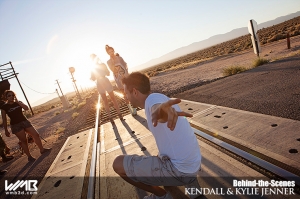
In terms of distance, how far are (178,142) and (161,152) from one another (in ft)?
0.85

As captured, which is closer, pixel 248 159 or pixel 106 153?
pixel 248 159

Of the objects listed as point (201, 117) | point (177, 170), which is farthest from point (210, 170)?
point (201, 117)

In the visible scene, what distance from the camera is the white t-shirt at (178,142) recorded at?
1676 mm

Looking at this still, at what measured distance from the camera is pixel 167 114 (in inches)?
57.9

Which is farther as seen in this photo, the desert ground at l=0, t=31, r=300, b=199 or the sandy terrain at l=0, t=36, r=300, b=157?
the sandy terrain at l=0, t=36, r=300, b=157

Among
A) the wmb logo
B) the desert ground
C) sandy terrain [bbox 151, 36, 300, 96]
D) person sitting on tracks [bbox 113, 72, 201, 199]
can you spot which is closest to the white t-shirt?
person sitting on tracks [bbox 113, 72, 201, 199]

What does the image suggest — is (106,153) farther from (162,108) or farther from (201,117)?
(162,108)

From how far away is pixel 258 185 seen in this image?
1.95 metres

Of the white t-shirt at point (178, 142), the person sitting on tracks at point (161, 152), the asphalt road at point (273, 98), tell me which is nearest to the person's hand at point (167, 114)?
the person sitting on tracks at point (161, 152)

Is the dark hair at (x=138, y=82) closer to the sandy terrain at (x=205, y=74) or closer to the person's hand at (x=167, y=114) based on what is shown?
the person's hand at (x=167, y=114)

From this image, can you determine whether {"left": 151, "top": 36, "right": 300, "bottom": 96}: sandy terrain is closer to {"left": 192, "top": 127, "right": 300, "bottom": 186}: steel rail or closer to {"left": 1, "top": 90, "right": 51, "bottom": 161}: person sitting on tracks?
{"left": 1, "top": 90, "right": 51, "bottom": 161}: person sitting on tracks

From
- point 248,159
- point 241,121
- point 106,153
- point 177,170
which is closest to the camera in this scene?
point 177,170

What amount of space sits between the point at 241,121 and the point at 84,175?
9.38 ft

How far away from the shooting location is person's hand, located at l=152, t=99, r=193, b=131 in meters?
1.41
